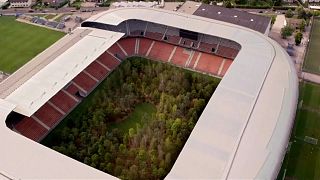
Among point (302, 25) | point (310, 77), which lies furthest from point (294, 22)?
point (310, 77)

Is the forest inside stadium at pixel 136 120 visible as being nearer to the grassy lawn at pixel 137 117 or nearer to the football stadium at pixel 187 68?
the grassy lawn at pixel 137 117

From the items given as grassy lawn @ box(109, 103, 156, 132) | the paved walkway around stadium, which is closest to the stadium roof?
grassy lawn @ box(109, 103, 156, 132)

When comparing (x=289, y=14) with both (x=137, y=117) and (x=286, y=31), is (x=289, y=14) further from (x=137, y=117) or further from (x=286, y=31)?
(x=137, y=117)

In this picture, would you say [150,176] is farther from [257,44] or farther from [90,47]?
[257,44]

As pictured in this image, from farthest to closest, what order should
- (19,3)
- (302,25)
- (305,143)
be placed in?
(19,3) → (302,25) → (305,143)

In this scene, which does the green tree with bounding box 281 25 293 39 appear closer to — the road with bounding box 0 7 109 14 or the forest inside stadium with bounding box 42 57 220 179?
the forest inside stadium with bounding box 42 57 220 179

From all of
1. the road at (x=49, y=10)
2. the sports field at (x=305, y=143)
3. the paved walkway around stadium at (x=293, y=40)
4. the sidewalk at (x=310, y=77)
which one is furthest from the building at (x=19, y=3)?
the sports field at (x=305, y=143)

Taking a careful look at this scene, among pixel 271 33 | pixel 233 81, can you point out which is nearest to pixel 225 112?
pixel 233 81

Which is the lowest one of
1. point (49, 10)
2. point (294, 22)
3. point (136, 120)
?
point (136, 120)
